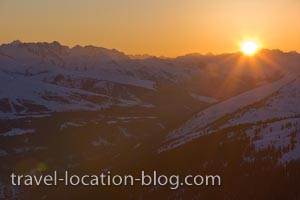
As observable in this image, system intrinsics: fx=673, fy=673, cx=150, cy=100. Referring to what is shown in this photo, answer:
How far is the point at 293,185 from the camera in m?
81.7

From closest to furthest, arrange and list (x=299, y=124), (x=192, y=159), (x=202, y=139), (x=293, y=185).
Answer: (x=293, y=185)
(x=299, y=124)
(x=192, y=159)
(x=202, y=139)

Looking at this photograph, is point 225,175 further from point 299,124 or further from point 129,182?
point 129,182

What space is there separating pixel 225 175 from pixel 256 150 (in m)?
6.96

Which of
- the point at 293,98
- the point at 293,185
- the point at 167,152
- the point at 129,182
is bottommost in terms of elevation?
the point at 293,185

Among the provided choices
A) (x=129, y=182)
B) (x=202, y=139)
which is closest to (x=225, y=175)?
(x=129, y=182)

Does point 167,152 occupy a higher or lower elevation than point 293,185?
higher

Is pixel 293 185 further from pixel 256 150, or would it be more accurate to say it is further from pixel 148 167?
pixel 148 167

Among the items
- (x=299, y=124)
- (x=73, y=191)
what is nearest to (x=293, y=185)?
(x=299, y=124)

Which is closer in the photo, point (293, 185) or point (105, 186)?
point (293, 185)

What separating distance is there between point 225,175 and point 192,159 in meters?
21.1

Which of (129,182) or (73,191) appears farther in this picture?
(73,191)

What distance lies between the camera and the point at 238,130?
416 ft

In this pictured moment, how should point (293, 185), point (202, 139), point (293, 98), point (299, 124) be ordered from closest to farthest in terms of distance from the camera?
point (293, 185), point (299, 124), point (202, 139), point (293, 98)

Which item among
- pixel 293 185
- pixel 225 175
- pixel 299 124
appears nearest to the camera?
pixel 293 185
